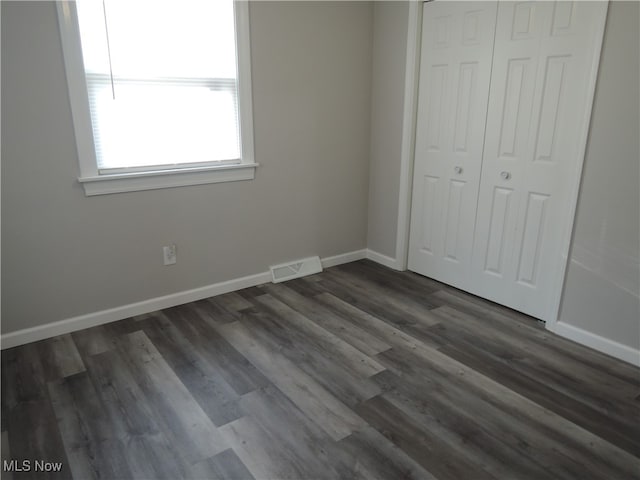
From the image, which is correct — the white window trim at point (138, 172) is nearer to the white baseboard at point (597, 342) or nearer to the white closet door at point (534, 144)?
the white closet door at point (534, 144)

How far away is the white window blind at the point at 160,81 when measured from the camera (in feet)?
→ 8.27

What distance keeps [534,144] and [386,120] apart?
127cm

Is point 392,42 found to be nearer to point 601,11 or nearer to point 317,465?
point 601,11

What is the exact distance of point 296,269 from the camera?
11.9 ft

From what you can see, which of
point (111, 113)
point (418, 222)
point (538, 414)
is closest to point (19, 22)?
point (111, 113)

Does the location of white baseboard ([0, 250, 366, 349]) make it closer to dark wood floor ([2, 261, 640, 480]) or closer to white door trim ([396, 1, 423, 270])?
dark wood floor ([2, 261, 640, 480])

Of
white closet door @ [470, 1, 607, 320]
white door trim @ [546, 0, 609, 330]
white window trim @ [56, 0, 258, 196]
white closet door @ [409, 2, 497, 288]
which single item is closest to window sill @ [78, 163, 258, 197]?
white window trim @ [56, 0, 258, 196]

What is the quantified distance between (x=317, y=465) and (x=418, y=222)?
228 cm

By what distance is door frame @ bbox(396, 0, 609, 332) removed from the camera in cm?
236

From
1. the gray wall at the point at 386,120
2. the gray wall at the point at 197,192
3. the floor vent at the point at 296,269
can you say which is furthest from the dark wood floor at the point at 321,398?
the gray wall at the point at 386,120

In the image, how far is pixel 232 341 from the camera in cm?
264

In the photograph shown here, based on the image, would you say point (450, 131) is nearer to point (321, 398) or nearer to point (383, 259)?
point (383, 259)

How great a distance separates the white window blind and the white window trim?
0.14 ft

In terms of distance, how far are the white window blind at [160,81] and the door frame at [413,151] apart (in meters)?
1.30
